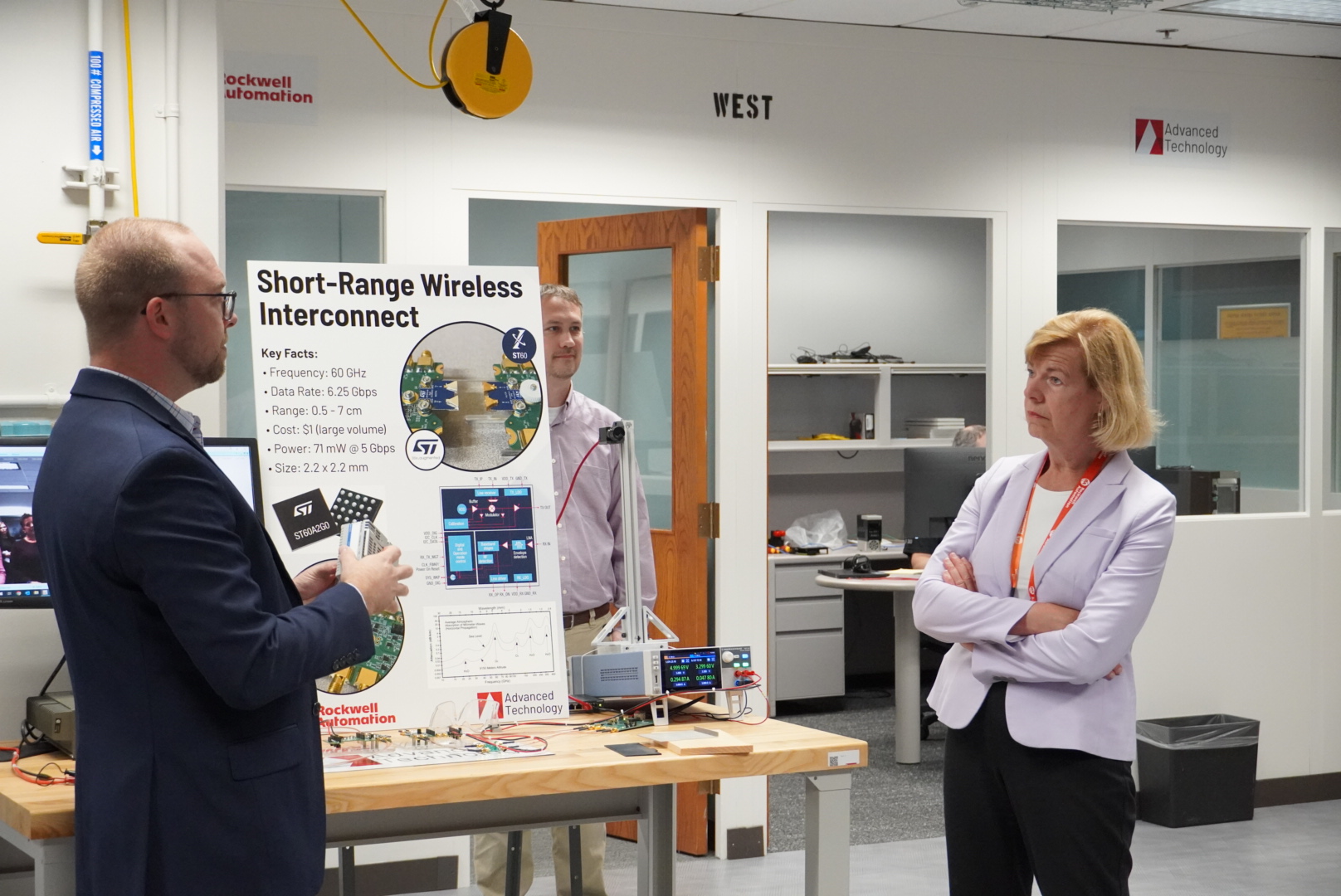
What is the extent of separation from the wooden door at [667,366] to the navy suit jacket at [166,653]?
2879 mm

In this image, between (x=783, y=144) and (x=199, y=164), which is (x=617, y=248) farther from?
(x=199, y=164)

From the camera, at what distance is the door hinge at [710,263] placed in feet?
15.3

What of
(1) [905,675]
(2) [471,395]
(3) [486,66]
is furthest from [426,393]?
(1) [905,675]

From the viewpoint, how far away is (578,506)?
144 inches

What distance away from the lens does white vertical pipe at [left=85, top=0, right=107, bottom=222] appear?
2.96 m

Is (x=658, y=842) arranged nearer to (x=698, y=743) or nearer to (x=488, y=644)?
(x=698, y=743)

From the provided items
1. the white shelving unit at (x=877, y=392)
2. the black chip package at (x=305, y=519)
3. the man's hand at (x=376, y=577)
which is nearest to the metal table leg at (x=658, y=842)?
the black chip package at (x=305, y=519)

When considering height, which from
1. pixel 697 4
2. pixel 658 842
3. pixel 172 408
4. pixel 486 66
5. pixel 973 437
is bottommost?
pixel 658 842

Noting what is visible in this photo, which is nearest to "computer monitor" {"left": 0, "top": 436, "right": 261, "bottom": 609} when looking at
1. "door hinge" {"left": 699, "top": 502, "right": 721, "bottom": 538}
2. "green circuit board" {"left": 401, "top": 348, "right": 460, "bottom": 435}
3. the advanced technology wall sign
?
"green circuit board" {"left": 401, "top": 348, "right": 460, "bottom": 435}

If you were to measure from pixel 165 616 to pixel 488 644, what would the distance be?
1097 mm

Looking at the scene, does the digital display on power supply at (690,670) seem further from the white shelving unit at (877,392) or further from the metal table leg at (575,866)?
the white shelving unit at (877,392)

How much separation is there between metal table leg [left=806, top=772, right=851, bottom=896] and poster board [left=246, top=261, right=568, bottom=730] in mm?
535

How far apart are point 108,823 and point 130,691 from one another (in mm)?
179

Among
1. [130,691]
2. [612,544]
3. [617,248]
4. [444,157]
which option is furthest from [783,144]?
[130,691]
